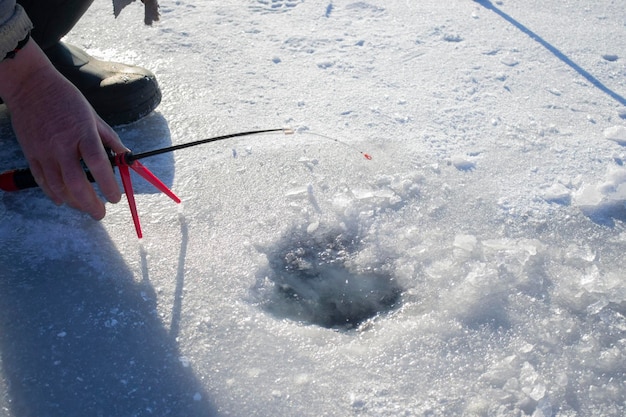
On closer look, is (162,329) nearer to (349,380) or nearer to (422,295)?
(349,380)

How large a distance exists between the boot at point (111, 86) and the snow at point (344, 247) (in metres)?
0.10

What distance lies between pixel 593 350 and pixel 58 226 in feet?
4.57

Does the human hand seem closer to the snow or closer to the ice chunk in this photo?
the snow

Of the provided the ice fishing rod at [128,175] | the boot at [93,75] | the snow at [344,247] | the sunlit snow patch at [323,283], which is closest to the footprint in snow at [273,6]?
the snow at [344,247]

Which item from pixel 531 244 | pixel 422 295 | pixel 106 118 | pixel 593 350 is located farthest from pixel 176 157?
pixel 593 350

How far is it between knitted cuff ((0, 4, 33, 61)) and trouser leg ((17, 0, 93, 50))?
2.24 ft

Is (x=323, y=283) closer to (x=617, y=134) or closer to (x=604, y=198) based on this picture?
(x=604, y=198)

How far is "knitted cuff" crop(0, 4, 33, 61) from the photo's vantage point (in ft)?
4.26

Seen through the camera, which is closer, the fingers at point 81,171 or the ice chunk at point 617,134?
the fingers at point 81,171

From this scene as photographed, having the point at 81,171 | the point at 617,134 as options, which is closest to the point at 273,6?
the point at 617,134

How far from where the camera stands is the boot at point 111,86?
2.04m

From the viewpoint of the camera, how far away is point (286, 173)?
186 cm

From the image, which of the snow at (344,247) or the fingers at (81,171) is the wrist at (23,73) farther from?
the snow at (344,247)

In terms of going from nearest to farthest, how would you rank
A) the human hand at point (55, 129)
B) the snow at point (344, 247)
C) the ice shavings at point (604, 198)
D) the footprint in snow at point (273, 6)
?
the snow at point (344, 247) → the human hand at point (55, 129) → the ice shavings at point (604, 198) → the footprint in snow at point (273, 6)
